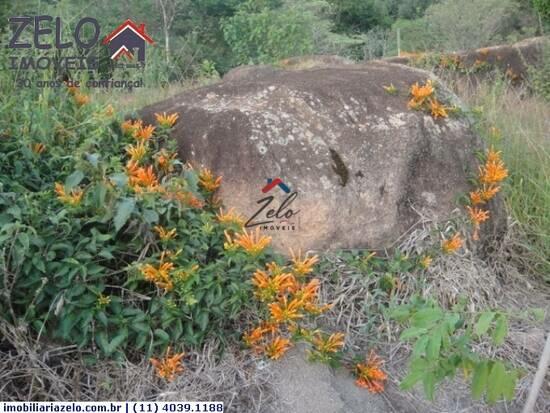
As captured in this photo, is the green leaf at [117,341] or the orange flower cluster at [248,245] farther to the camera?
the orange flower cluster at [248,245]

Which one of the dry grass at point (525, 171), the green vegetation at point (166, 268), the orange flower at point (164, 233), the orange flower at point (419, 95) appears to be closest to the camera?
the green vegetation at point (166, 268)

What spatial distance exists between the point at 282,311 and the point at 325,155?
89cm

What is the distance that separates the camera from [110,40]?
187 inches

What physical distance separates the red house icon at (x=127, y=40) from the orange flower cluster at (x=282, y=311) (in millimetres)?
2919

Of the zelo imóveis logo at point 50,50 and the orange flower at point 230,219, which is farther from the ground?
the zelo imóveis logo at point 50,50

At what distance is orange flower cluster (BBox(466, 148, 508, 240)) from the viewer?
310 cm

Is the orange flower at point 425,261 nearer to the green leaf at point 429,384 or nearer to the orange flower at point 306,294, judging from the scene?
the orange flower at point 306,294

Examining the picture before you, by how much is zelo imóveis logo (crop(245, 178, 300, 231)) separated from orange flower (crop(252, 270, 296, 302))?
456 millimetres

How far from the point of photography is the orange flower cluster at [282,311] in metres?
2.39

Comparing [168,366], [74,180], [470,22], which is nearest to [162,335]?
[168,366]

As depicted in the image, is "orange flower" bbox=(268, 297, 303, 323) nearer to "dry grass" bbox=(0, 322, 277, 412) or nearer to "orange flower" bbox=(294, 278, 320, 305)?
"orange flower" bbox=(294, 278, 320, 305)

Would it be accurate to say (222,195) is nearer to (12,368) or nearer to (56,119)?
(56,119)

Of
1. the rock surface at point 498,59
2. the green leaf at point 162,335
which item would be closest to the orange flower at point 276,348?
the green leaf at point 162,335

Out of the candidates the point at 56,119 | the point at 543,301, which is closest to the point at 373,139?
the point at 543,301
